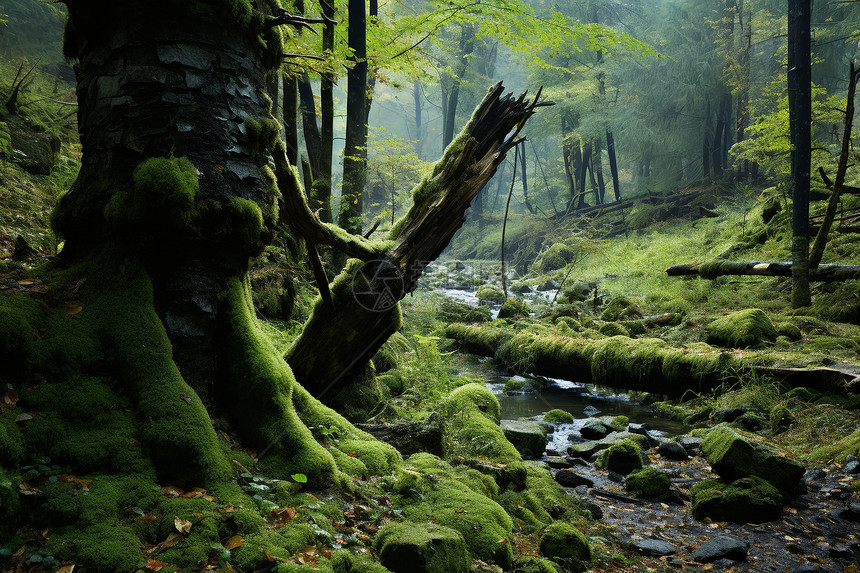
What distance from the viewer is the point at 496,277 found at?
25.9m

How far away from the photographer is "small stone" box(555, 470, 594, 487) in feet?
19.0

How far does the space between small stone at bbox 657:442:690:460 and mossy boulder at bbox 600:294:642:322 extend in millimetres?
6574

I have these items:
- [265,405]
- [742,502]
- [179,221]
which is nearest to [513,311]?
[742,502]

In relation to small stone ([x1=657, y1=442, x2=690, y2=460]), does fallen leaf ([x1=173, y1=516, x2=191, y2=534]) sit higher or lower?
higher

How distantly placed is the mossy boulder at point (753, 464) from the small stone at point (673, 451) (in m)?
1.05

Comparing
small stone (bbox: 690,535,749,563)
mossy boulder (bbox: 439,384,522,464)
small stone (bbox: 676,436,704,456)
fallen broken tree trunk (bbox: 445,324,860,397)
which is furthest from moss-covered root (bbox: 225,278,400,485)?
fallen broken tree trunk (bbox: 445,324,860,397)

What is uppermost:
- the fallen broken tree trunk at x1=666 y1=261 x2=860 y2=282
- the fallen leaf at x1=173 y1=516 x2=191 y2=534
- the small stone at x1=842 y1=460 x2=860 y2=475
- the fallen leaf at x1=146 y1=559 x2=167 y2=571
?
the fallen broken tree trunk at x1=666 y1=261 x2=860 y2=282

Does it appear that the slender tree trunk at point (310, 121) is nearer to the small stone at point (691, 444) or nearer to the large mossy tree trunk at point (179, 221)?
the large mossy tree trunk at point (179, 221)

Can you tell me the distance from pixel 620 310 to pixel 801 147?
5.47 meters

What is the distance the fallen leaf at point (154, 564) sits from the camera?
1787mm

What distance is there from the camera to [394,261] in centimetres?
469

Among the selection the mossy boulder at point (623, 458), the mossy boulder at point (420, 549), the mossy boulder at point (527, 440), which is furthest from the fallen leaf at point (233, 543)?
the mossy boulder at point (623, 458)

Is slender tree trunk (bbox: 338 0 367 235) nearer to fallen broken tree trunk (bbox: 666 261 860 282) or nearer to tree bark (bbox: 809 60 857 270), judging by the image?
tree bark (bbox: 809 60 857 270)

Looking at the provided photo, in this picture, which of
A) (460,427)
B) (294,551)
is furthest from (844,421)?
(294,551)
